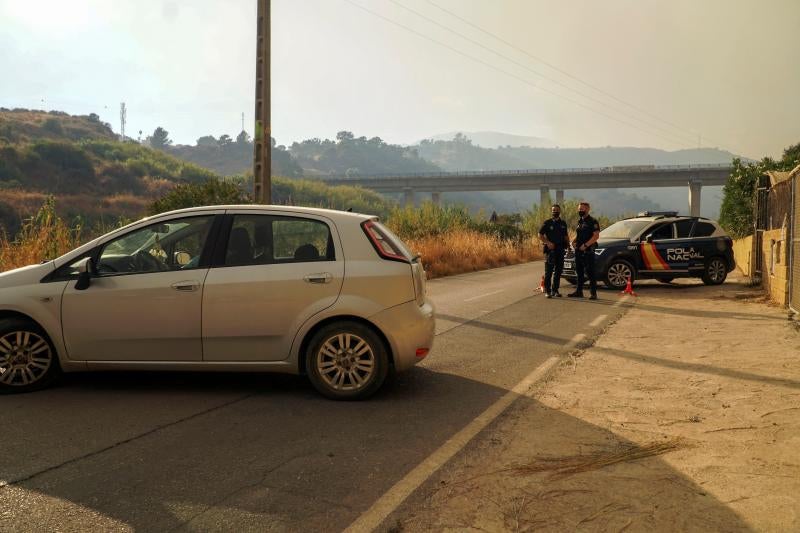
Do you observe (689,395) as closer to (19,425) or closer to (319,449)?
(319,449)

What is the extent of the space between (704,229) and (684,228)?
0.53 metres

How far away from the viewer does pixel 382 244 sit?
20.3 ft

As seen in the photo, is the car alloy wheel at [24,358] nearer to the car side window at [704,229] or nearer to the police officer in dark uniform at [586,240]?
the police officer in dark uniform at [586,240]

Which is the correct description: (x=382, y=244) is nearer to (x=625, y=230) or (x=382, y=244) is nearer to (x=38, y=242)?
(x=38, y=242)

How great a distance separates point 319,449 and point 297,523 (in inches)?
46.4

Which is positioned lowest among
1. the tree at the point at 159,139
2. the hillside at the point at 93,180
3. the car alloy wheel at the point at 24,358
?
the car alloy wheel at the point at 24,358

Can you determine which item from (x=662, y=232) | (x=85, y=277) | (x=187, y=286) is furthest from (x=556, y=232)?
(x=85, y=277)

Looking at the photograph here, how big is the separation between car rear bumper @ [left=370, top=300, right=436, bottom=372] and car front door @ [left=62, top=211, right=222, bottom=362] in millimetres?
1596

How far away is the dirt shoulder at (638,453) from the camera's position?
12.0 feet

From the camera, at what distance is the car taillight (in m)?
6.12

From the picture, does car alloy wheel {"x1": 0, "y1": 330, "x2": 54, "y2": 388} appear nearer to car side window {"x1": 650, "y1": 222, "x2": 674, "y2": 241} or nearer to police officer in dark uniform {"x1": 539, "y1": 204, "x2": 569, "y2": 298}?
police officer in dark uniform {"x1": 539, "y1": 204, "x2": 569, "y2": 298}

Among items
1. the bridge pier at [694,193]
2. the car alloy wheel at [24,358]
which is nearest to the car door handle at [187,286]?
the car alloy wheel at [24,358]

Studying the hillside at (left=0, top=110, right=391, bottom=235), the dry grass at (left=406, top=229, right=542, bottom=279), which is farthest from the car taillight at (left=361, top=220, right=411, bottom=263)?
the hillside at (left=0, top=110, right=391, bottom=235)

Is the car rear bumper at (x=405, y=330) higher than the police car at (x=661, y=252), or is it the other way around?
the police car at (x=661, y=252)
